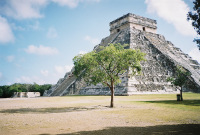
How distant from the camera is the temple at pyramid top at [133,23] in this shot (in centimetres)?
3384

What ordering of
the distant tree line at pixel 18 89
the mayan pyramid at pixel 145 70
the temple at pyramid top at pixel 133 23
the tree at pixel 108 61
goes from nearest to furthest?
the tree at pixel 108 61, the mayan pyramid at pixel 145 70, the temple at pyramid top at pixel 133 23, the distant tree line at pixel 18 89

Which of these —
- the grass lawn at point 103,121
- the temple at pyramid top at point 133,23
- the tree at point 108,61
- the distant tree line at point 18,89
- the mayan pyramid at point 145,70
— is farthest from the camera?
the distant tree line at point 18,89

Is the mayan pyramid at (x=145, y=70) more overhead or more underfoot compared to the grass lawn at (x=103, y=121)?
more overhead

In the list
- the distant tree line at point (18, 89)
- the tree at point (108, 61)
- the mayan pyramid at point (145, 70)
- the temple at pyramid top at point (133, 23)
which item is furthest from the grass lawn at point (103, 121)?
the distant tree line at point (18, 89)

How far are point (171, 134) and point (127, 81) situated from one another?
53.0 ft

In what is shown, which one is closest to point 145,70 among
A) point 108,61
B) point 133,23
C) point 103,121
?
point 108,61

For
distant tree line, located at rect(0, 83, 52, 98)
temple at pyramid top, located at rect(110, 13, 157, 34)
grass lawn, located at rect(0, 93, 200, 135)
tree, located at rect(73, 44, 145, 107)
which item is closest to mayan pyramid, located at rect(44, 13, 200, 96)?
temple at pyramid top, located at rect(110, 13, 157, 34)

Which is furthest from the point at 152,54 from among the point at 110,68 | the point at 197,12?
the point at 197,12

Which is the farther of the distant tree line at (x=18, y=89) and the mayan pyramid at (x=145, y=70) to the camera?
the distant tree line at (x=18, y=89)

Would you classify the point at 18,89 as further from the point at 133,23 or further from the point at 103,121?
the point at 103,121

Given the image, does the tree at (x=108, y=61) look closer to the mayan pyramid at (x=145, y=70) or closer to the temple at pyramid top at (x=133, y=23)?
the mayan pyramid at (x=145, y=70)

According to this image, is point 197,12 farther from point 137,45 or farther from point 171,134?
point 137,45

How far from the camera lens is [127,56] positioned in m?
10.9

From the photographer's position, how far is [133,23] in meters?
34.1
